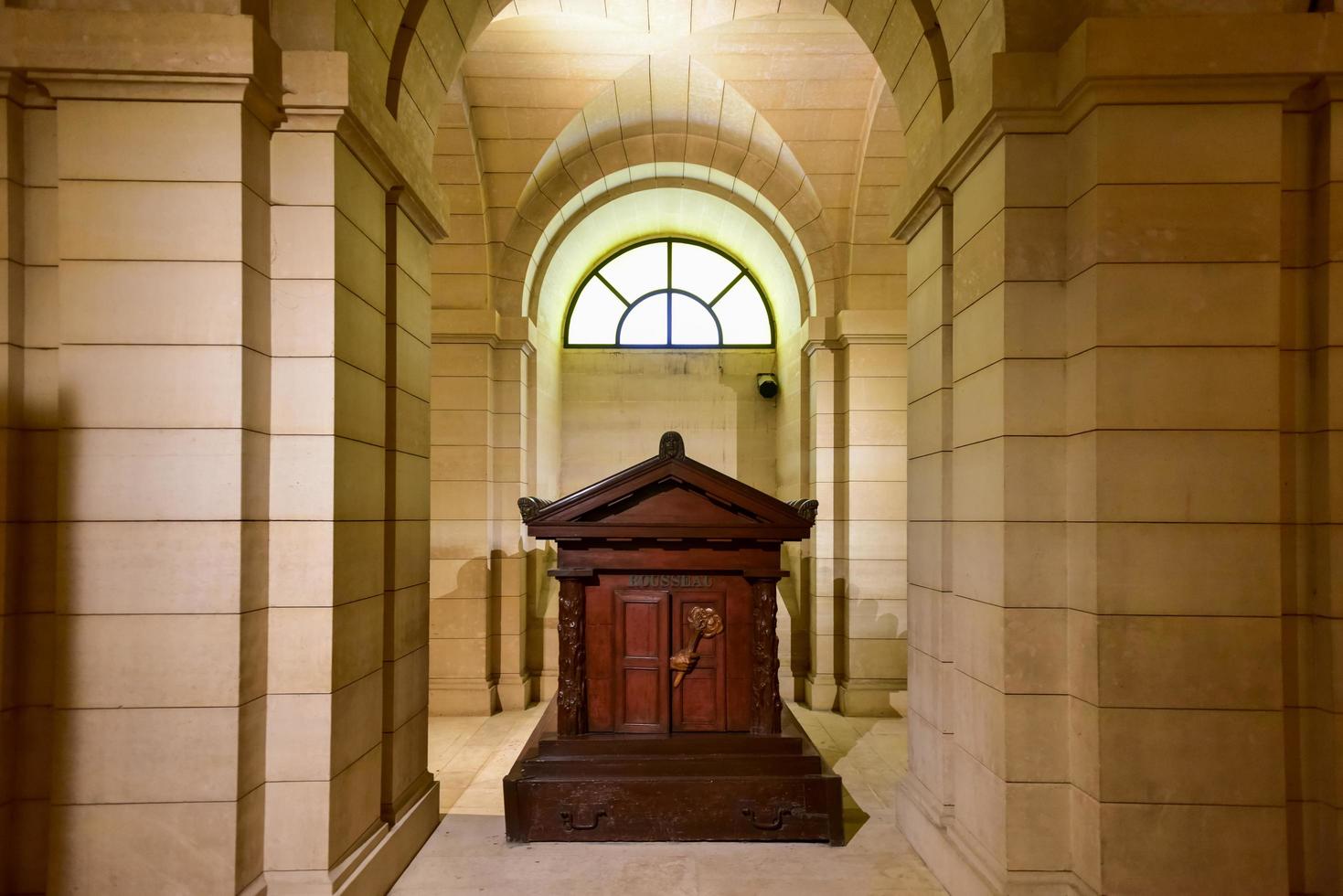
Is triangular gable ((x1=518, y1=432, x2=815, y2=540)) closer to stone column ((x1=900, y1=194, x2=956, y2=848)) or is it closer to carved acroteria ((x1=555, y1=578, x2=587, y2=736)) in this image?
carved acroteria ((x1=555, y1=578, x2=587, y2=736))

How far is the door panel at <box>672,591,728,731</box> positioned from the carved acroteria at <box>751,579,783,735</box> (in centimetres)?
18

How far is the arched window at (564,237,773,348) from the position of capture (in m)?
9.95

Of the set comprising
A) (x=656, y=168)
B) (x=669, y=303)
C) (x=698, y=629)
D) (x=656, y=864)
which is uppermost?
(x=656, y=168)

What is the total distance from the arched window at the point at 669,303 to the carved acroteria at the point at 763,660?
222 inches

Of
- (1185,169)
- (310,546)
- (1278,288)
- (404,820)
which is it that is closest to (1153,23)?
(1185,169)

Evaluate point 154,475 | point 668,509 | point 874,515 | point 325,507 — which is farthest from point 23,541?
point 874,515

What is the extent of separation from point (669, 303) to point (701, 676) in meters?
6.17

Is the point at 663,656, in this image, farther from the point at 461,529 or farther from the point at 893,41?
the point at 893,41

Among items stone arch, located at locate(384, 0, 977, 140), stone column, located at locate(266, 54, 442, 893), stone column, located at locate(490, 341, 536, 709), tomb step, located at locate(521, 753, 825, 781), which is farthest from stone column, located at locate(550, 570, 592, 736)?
stone column, located at locate(490, 341, 536, 709)

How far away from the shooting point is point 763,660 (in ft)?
15.4

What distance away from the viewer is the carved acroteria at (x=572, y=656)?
15.2 ft

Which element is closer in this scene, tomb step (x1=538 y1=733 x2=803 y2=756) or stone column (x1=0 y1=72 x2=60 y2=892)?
stone column (x1=0 y1=72 x2=60 y2=892)

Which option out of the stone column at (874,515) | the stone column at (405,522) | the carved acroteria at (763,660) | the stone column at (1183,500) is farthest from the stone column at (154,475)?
the stone column at (874,515)

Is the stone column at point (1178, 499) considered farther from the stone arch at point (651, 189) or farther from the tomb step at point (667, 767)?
the stone arch at point (651, 189)
